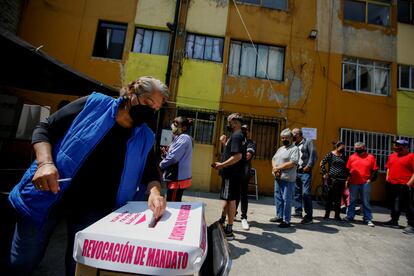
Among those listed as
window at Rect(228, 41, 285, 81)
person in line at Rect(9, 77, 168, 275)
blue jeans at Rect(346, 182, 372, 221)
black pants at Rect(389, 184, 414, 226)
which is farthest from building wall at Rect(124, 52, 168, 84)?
person in line at Rect(9, 77, 168, 275)

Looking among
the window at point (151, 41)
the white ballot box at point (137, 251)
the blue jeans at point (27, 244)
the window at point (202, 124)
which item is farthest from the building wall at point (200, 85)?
the white ballot box at point (137, 251)

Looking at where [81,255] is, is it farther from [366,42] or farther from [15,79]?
[366,42]

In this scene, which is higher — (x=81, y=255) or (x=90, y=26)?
(x=90, y=26)

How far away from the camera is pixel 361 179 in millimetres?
5539

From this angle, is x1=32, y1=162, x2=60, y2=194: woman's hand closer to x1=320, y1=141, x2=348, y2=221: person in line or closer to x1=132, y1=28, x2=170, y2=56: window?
x1=320, y1=141, x2=348, y2=221: person in line

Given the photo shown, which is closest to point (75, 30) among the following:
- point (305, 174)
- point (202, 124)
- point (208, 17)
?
point (208, 17)

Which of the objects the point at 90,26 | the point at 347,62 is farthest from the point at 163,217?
the point at 347,62

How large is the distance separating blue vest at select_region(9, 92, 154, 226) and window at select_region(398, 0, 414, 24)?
44.2ft

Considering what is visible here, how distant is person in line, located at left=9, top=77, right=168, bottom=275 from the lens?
1.33 metres

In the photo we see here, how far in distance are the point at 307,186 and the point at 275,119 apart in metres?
4.16

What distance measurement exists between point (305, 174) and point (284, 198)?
3.44 feet

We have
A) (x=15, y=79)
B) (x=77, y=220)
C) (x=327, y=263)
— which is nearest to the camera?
(x=77, y=220)

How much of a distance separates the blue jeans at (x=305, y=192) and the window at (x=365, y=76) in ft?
20.2

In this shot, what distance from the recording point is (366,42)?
9.84m
